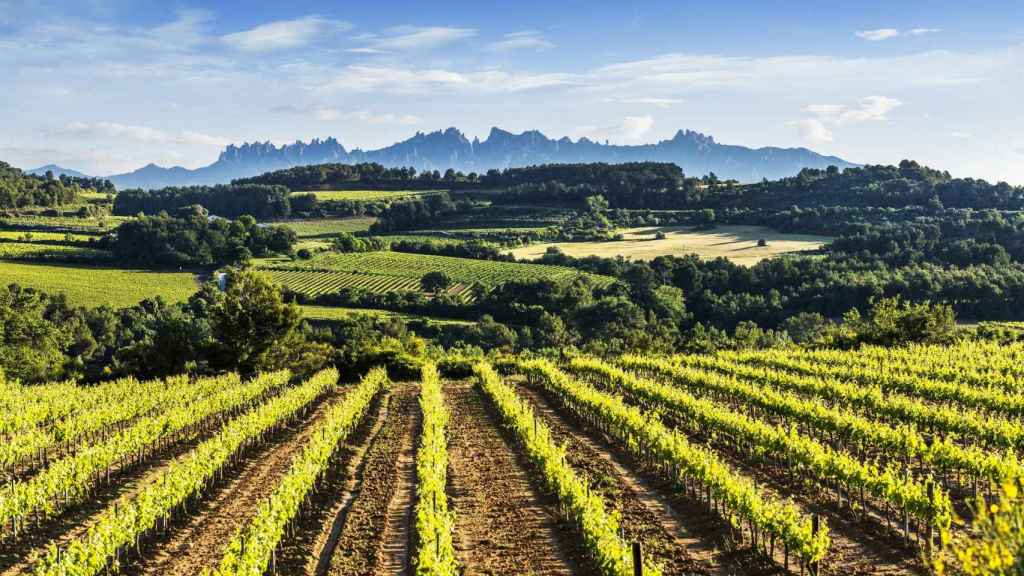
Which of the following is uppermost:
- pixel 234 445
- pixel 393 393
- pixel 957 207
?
pixel 957 207

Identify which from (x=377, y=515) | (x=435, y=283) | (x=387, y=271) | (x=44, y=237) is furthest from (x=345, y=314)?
(x=377, y=515)

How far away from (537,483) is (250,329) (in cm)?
3357

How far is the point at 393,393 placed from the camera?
4016 cm

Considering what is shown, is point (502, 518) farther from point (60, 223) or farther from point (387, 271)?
point (60, 223)

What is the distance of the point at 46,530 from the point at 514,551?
1144 centimetres

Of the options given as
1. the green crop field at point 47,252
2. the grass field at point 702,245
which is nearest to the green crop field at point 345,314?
the grass field at point 702,245

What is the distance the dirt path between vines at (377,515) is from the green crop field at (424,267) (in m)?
68.6

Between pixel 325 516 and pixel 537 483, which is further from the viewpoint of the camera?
pixel 537 483

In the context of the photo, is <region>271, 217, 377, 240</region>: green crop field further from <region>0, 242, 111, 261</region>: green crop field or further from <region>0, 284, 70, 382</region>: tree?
<region>0, 284, 70, 382</region>: tree

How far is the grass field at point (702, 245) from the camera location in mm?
103250

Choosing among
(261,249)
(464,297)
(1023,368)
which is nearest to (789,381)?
(1023,368)

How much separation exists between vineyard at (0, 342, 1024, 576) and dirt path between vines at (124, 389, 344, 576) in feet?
0.24

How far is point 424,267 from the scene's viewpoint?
104125 mm

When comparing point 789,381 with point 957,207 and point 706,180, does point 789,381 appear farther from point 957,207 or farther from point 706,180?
point 706,180
